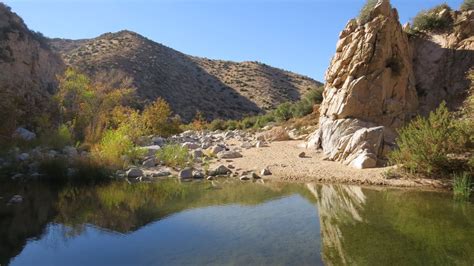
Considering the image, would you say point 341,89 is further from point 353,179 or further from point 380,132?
point 353,179

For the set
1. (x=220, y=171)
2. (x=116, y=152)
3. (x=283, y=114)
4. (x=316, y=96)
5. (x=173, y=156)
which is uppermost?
(x=316, y=96)

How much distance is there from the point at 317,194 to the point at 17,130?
13145mm

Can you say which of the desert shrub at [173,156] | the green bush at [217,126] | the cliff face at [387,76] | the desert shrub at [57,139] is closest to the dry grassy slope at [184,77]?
the green bush at [217,126]

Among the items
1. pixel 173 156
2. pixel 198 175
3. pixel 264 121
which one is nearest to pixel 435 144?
pixel 198 175

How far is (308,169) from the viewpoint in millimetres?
13500

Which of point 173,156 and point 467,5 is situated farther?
point 467,5

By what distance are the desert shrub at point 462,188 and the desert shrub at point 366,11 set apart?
27.9 ft

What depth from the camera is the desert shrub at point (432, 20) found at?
17859 mm

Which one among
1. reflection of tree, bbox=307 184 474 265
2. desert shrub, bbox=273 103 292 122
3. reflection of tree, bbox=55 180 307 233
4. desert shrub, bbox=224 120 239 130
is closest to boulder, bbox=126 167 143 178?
reflection of tree, bbox=55 180 307 233

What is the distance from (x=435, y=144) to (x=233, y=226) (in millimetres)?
6397

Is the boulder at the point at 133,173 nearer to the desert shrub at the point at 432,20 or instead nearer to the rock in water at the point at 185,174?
the rock in water at the point at 185,174

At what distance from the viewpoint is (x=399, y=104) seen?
51.4 ft

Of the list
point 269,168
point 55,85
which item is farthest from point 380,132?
point 55,85

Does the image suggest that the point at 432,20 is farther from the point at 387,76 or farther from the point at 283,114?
the point at 283,114
